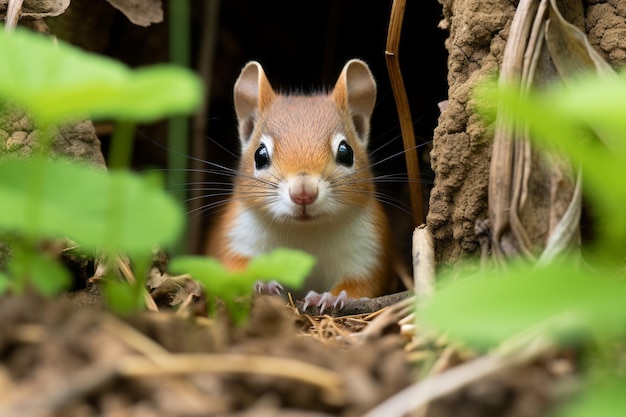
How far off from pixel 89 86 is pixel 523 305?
920 millimetres

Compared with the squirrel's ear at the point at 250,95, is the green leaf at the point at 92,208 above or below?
below

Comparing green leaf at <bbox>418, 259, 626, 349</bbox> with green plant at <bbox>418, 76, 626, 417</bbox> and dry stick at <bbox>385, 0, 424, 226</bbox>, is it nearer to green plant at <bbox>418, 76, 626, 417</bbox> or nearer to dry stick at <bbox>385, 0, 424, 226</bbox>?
green plant at <bbox>418, 76, 626, 417</bbox>

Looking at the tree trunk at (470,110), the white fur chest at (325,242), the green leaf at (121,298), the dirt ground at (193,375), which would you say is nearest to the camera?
the dirt ground at (193,375)

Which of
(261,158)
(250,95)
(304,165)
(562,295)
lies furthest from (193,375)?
(250,95)

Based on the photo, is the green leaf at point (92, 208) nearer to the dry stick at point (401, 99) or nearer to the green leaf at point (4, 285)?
the green leaf at point (4, 285)

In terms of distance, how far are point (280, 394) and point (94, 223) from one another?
2.01ft

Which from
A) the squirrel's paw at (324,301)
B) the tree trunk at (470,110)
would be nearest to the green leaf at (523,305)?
the tree trunk at (470,110)

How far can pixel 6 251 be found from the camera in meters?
3.20

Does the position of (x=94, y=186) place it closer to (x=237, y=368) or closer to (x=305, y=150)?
(x=237, y=368)

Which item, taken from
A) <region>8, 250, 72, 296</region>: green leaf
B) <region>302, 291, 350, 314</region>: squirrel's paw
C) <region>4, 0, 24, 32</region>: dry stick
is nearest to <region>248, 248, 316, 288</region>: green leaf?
<region>8, 250, 72, 296</region>: green leaf

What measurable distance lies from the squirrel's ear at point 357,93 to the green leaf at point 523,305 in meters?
3.17

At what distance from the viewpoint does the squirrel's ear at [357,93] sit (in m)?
4.66

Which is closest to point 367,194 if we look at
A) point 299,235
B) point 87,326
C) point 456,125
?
point 299,235

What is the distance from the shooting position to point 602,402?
1.41 meters
